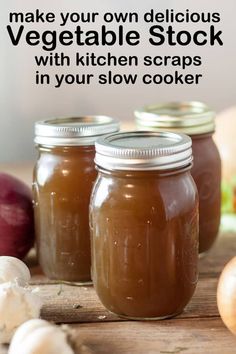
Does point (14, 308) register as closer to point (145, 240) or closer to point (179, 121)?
point (145, 240)

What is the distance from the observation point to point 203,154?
3.78 feet

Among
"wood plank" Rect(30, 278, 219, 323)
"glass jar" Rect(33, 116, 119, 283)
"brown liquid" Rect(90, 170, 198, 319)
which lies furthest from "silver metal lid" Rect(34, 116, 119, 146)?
"wood plank" Rect(30, 278, 219, 323)

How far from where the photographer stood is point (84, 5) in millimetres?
1333

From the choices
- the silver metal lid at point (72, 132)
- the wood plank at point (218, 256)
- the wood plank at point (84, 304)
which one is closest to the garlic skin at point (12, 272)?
the wood plank at point (84, 304)

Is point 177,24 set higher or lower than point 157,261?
higher

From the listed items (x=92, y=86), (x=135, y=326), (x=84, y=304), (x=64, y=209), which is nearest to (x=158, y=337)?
(x=135, y=326)

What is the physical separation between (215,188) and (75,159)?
0.27 m

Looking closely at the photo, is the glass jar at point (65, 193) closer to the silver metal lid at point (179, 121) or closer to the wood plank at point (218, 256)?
the silver metal lid at point (179, 121)

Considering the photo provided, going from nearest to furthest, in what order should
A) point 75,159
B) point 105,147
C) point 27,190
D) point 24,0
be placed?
point 105,147
point 75,159
point 27,190
point 24,0

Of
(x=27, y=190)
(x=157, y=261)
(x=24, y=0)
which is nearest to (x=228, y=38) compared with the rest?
(x=24, y=0)

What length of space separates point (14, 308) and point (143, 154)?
25 cm

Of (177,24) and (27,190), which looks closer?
(27,190)

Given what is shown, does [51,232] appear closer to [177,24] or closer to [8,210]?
[8,210]

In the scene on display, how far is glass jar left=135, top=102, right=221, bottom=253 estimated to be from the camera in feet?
3.73
